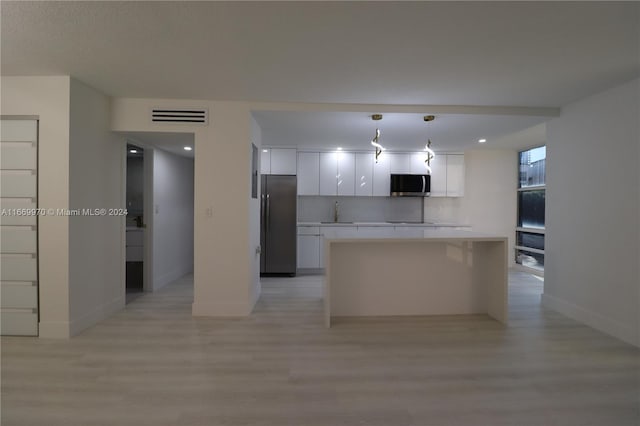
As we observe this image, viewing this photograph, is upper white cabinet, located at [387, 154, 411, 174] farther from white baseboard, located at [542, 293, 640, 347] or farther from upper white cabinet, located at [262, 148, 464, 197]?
white baseboard, located at [542, 293, 640, 347]

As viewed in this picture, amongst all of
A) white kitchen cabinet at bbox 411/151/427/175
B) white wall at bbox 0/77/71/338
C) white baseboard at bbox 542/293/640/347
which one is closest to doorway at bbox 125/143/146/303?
white wall at bbox 0/77/71/338

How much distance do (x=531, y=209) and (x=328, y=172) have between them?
392 cm

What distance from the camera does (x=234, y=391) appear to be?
2.20m

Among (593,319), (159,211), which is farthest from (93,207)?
(593,319)

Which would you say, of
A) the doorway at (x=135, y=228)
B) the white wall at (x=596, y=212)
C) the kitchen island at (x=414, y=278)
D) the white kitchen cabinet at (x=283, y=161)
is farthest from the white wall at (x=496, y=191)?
the doorway at (x=135, y=228)

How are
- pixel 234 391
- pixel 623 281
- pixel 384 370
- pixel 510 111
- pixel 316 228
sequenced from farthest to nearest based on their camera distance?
pixel 316 228
pixel 510 111
pixel 623 281
pixel 384 370
pixel 234 391

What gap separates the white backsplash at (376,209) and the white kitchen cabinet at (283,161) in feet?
3.06

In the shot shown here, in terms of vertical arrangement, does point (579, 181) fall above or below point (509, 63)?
below

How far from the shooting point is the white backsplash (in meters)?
6.65

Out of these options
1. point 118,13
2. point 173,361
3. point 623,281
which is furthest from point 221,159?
point 623,281

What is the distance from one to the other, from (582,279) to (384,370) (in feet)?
8.83

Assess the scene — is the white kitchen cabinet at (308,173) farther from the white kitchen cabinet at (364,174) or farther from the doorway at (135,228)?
the doorway at (135,228)

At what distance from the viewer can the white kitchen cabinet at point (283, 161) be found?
586cm

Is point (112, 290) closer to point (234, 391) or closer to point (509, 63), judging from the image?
point (234, 391)
